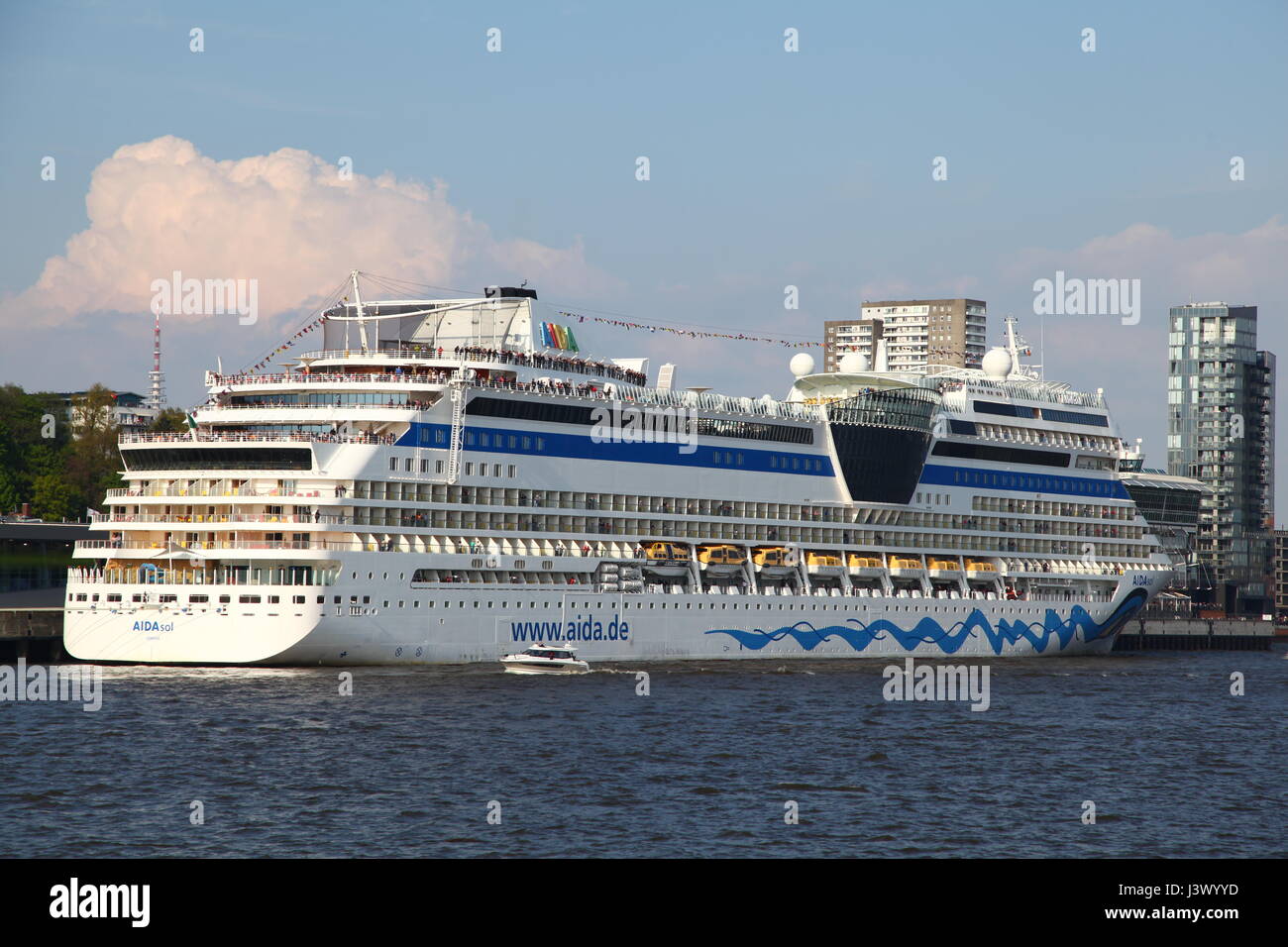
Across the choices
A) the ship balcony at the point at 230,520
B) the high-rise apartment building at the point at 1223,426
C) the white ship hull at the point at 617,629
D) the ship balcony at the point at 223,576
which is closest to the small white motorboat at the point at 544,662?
the white ship hull at the point at 617,629

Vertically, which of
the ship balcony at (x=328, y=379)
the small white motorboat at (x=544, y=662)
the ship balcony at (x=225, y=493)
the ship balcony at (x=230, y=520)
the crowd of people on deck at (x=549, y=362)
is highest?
the crowd of people on deck at (x=549, y=362)

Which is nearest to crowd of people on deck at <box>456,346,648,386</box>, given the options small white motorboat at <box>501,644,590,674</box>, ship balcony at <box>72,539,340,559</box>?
ship balcony at <box>72,539,340,559</box>

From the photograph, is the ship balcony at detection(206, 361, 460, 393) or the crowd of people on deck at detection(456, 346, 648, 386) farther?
the crowd of people on deck at detection(456, 346, 648, 386)

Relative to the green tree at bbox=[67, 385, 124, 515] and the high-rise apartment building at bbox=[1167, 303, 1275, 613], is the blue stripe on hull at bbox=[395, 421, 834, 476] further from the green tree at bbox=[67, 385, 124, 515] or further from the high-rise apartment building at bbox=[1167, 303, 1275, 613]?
the high-rise apartment building at bbox=[1167, 303, 1275, 613]

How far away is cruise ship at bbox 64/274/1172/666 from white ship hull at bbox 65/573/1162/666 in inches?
4.5

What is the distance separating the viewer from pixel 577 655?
62.2m

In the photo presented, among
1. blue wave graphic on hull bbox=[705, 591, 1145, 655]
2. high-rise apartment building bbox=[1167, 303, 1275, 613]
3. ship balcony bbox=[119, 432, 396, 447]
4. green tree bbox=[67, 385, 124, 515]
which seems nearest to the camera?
ship balcony bbox=[119, 432, 396, 447]

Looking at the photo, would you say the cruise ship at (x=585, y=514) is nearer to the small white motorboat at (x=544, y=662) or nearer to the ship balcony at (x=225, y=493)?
the ship balcony at (x=225, y=493)

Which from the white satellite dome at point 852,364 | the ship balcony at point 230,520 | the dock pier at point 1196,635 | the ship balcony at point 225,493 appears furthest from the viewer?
the dock pier at point 1196,635

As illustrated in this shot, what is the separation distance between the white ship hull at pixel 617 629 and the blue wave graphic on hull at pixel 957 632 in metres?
0.06

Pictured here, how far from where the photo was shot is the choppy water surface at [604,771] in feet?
94.2

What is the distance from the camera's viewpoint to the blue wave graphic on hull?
70988mm

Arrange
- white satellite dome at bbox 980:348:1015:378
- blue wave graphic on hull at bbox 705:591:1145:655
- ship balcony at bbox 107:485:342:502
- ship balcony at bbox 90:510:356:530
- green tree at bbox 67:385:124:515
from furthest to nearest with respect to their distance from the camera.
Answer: green tree at bbox 67:385:124:515, white satellite dome at bbox 980:348:1015:378, blue wave graphic on hull at bbox 705:591:1145:655, ship balcony at bbox 107:485:342:502, ship balcony at bbox 90:510:356:530
